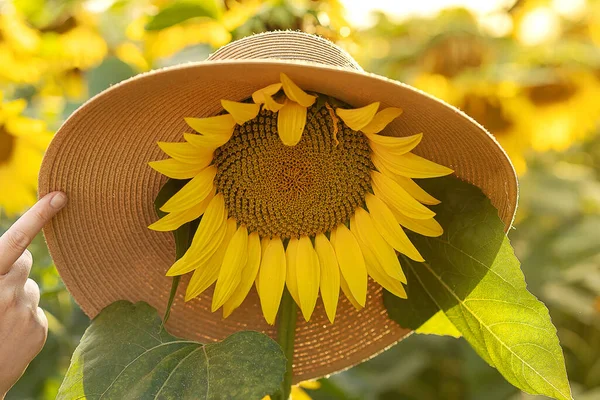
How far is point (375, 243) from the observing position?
2.66 ft

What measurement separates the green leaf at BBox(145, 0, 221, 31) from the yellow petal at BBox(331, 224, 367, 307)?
465mm

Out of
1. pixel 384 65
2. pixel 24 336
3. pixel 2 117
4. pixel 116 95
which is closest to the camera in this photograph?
pixel 116 95

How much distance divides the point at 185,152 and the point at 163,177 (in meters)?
0.08

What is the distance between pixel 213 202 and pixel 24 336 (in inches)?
9.6

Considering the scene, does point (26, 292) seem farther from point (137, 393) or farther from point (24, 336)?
point (137, 393)

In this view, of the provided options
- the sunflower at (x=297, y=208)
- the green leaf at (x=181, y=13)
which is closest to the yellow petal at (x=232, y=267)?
the sunflower at (x=297, y=208)

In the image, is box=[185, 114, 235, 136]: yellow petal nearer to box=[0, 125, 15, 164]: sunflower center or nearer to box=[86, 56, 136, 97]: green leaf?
box=[86, 56, 136, 97]: green leaf

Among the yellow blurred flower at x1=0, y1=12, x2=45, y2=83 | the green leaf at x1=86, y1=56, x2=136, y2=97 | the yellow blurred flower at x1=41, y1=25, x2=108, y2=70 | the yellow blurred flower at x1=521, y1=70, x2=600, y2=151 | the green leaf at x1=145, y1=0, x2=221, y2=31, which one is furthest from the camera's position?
the yellow blurred flower at x1=521, y1=70, x2=600, y2=151

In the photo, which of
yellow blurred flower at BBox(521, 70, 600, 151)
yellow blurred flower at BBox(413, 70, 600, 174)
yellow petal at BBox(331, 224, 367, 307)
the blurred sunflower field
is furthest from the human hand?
yellow blurred flower at BBox(521, 70, 600, 151)

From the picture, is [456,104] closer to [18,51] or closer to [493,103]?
[493,103]

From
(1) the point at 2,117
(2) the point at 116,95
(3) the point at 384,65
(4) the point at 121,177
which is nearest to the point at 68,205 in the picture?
(4) the point at 121,177

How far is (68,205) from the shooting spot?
2.53 ft

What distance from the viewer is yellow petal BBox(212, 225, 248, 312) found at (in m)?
0.80

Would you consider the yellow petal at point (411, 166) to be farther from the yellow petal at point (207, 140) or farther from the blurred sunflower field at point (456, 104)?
the blurred sunflower field at point (456, 104)
